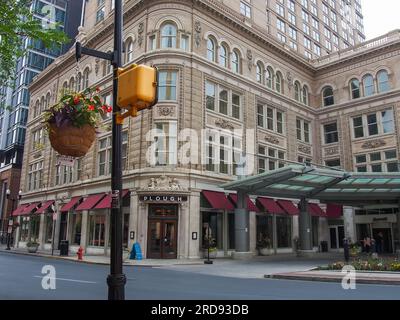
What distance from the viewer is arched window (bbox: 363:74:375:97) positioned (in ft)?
133

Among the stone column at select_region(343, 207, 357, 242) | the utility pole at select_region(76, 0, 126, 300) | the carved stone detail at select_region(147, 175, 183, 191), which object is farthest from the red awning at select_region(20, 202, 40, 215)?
the utility pole at select_region(76, 0, 126, 300)

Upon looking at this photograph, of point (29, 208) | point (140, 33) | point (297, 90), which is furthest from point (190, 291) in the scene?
point (29, 208)

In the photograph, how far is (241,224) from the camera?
91.9ft

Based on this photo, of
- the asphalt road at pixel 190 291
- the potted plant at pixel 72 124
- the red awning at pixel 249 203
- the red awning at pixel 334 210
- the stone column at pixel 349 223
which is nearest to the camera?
the potted plant at pixel 72 124

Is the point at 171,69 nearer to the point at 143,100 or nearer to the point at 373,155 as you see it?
the point at 373,155

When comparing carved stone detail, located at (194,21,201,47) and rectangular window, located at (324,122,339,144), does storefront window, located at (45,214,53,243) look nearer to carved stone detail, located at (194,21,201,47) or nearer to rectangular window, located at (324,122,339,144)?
carved stone detail, located at (194,21,201,47)

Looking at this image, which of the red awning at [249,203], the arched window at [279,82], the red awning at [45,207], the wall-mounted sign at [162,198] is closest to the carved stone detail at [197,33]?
the arched window at [279,82]

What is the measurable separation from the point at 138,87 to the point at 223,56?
1214 inches

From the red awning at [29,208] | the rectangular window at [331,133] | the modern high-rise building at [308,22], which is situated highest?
the modern high-rise building at [308,22]

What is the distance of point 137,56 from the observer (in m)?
32.6

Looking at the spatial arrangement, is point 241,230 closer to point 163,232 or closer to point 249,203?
point 249,203

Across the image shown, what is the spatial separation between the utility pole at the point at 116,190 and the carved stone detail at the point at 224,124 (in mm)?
26408

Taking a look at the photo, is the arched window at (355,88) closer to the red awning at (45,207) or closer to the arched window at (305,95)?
the arched window at (305,95)

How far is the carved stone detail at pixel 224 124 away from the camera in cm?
3241
